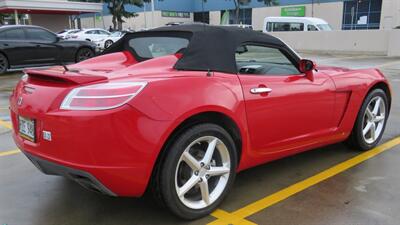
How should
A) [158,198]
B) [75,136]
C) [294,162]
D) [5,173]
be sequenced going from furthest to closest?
[294,162], [5,173], [158,198], [75,136]

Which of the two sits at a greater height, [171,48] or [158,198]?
[171,48]

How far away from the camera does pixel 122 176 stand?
2.85m

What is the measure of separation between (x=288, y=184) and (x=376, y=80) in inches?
69.8

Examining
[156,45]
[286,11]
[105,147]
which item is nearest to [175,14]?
[286,11]

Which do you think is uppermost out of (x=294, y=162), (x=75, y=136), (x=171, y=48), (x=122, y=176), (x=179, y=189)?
(x=171, y=48)

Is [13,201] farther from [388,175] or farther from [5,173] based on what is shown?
[388,175]

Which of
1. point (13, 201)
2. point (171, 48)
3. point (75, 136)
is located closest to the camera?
point (75, 136)

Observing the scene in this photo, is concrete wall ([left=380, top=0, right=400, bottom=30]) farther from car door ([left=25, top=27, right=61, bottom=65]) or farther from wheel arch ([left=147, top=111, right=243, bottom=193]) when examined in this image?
wheel arch ([left=147, top=111, right=243, bottom=193])

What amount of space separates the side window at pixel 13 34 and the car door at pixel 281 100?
11.3 meters

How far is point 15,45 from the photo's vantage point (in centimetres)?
1338

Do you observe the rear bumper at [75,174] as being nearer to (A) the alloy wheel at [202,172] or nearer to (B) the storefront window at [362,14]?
(A) the alloy wheel at [202,172]

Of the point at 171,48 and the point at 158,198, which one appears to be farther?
the point at 171,48

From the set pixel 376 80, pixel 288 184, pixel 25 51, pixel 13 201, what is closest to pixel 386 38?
pixel 25 51

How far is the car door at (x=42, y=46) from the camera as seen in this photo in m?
13.8
